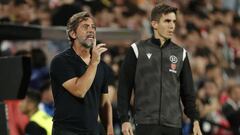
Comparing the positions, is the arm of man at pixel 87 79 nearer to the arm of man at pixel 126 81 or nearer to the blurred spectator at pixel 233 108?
the arm of man at pixel 126 81

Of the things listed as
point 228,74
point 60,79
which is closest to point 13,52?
point 60,79

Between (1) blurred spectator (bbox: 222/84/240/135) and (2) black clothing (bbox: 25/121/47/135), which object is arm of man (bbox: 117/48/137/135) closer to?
(2) black clothing (bbox: 25/121/47/135)

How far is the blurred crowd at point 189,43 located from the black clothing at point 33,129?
0.70 meters

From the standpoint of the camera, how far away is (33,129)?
8828 mm

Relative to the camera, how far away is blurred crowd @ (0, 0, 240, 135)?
11609mm

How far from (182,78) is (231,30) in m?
14.1

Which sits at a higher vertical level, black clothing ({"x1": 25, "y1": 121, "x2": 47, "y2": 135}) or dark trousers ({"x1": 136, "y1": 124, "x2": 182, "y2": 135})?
dark trousers ({"x1": 136, "y1": 124, "x2": 182, "y2": 135})

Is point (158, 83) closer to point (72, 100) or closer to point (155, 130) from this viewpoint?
point (155, 130)

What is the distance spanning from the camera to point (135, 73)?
777 cm

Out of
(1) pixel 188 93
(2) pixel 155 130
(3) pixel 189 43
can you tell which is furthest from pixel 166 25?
(3) pixel 189 43

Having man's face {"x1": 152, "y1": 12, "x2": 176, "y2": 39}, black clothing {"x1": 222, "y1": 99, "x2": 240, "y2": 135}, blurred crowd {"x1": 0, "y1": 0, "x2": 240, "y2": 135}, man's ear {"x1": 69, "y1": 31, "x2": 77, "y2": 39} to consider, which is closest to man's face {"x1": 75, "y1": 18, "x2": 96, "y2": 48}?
man's ear {"x1": 69, "y1": 31, "x2": 77, "y2": 39}

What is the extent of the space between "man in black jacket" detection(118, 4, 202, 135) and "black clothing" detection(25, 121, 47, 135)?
135cm

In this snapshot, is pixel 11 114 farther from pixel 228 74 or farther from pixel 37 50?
pixel 228 74

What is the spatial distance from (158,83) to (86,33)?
1.12m
